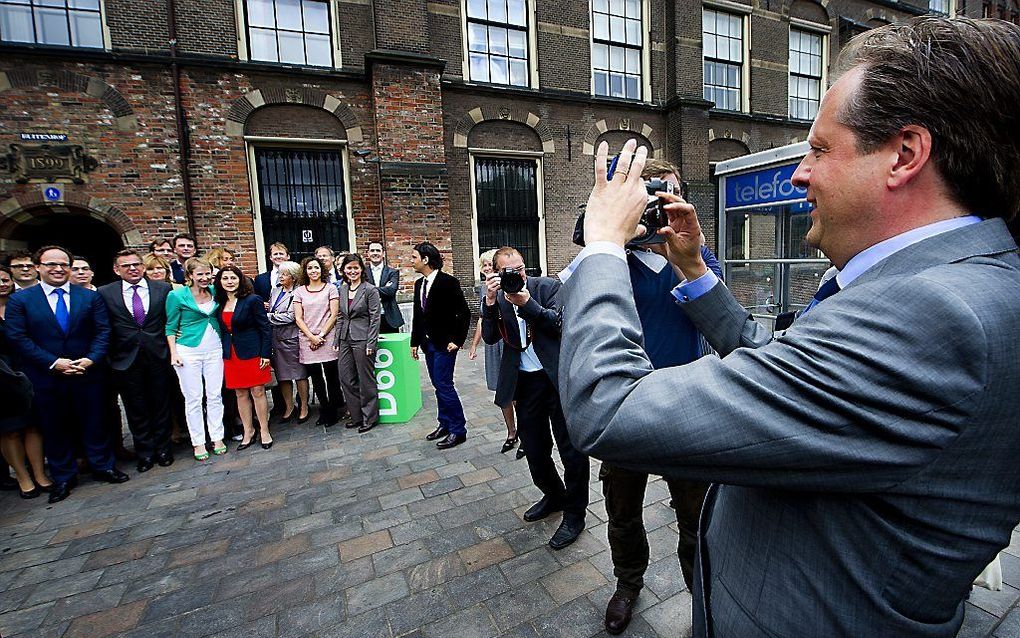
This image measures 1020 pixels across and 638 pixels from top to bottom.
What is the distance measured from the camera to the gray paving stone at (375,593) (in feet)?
8.18

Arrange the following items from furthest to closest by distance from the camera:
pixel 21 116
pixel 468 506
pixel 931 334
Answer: pixel 21 116, pixel 468 506, pixel 931 334

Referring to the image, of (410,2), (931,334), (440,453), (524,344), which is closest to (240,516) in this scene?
(440,453)

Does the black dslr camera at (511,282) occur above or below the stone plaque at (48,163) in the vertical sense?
below

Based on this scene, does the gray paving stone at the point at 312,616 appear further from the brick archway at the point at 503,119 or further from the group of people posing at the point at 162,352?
the brick archway at the point at 503,119

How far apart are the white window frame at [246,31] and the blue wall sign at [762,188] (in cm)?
779

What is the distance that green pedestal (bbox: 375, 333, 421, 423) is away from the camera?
540 cm

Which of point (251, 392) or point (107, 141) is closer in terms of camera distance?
point (251, 392)

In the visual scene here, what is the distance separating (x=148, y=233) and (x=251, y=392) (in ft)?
17.2

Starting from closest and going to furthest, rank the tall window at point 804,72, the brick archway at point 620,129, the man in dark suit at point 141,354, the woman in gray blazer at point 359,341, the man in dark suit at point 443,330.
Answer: the man in dark suit at point 141,354
the man in dark suit at point 443,330
the woman in gray blazer at point 359,341
the brick archway at point 620,129
the tall window at point 804,72

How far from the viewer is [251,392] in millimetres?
5145

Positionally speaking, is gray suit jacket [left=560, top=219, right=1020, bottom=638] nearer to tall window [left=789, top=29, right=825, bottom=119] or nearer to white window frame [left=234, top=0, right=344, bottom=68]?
white window frame [left=234, top=0, right=344, bottom=68]

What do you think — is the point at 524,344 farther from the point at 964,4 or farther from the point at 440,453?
the point at 964,4

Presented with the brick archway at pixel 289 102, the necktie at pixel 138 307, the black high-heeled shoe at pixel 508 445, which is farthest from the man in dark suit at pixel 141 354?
the brick archway at pixel 289 102

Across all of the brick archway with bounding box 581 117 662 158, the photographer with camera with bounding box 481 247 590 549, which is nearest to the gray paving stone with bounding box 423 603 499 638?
the photographer with camera with bounding box 481 247 590 549
